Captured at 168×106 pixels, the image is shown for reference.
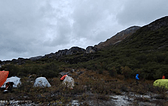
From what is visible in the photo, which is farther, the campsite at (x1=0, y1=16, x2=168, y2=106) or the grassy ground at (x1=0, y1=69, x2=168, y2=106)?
the grassy ground at (x1=0, y1=69, x2=168, y2=106)

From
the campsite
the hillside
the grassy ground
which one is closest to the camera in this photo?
the campsite

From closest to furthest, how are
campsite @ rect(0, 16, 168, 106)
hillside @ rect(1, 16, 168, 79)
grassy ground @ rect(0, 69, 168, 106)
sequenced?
campsite @ rect(0, 16, 168, 106) < grassy ground @ rect(0, 69, 168, 106) < hillside @ rect(1, 16, 168, 79)

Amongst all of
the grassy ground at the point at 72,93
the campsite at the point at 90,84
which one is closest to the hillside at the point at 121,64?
the campsite at the point at 90,84

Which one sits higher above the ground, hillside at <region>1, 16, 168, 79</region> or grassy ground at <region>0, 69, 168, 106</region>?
hillside at <region>1, 16, 168, 79</region>

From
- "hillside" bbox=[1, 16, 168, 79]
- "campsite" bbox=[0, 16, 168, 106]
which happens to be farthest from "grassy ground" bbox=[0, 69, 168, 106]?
"hillside" bbox=[1, 16, 168, 79]

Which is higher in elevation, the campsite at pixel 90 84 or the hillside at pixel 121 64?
the hillside at pixel 121 64

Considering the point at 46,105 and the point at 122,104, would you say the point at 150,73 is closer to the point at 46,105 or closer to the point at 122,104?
the point at 122,104

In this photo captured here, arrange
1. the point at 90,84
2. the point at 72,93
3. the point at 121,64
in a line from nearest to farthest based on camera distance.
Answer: the point at 72,93, the point at 90,84, the point at 121,64

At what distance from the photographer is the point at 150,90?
6844 millimetres

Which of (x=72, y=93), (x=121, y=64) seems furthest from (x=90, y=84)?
(x=121, y=64)

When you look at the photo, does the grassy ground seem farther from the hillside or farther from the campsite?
the hillside

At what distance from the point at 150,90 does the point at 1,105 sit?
28.7 ft

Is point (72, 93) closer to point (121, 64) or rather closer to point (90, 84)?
point (90, 84)

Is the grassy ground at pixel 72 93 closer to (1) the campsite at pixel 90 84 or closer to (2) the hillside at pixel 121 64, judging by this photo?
(1) the campsite at pixel 90 84
